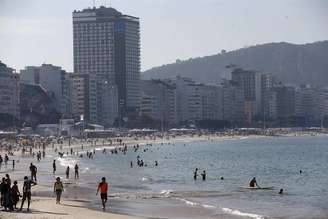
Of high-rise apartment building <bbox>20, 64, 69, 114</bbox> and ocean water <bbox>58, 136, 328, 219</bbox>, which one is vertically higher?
high-rise apartment building <bbox>20, 64, 69, 114</bbox>

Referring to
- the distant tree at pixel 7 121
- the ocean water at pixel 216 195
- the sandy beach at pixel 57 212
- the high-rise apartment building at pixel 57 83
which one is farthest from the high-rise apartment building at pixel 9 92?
the sandy beach at pixel 57 212

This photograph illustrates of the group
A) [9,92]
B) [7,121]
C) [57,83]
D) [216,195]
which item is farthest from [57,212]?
[57,83]

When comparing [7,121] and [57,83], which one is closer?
[7,121]

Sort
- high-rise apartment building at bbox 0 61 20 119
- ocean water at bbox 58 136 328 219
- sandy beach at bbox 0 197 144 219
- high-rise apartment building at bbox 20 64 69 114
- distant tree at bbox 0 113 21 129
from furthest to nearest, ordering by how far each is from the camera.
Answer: high-rise apartment building at bbox 20 64 69 114, high-rise apartment building at bbox 0 61 20 119, distant tree at bbox 0 113 21 129, ocean water at bbox 58 136 328 219, sandy beach at bbox 0 197 144 219

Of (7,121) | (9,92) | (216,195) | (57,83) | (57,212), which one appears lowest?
(216,195)

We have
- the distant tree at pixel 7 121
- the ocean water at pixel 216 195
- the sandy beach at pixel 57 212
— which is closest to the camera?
the sandy beach at pixel 57 212

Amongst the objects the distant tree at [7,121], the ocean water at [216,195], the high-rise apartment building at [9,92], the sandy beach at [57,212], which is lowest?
the ocean water at [216,195]

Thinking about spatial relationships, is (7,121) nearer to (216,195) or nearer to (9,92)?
(9,92)

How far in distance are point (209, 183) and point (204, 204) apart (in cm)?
1559

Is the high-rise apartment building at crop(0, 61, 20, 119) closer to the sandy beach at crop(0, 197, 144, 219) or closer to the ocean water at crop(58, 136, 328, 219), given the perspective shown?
the ocean water at crop(58, 136, 328, 219)

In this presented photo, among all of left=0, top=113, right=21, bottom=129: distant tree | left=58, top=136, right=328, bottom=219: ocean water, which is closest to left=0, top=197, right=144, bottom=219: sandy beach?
left=58, top=136, right=328, bottom=219: ocean water

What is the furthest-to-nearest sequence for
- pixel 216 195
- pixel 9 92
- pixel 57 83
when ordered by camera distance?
pixel 57 83
pixel 9 92
pixel 216 195

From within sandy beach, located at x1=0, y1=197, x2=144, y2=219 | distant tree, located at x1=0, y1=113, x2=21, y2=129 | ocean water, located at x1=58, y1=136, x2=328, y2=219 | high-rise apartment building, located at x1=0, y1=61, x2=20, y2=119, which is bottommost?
ocean water, located at x1=58, y1=136, x2=328, y2=219

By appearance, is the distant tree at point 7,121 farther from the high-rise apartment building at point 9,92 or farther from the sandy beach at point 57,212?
the sandy beach at point 57,212
